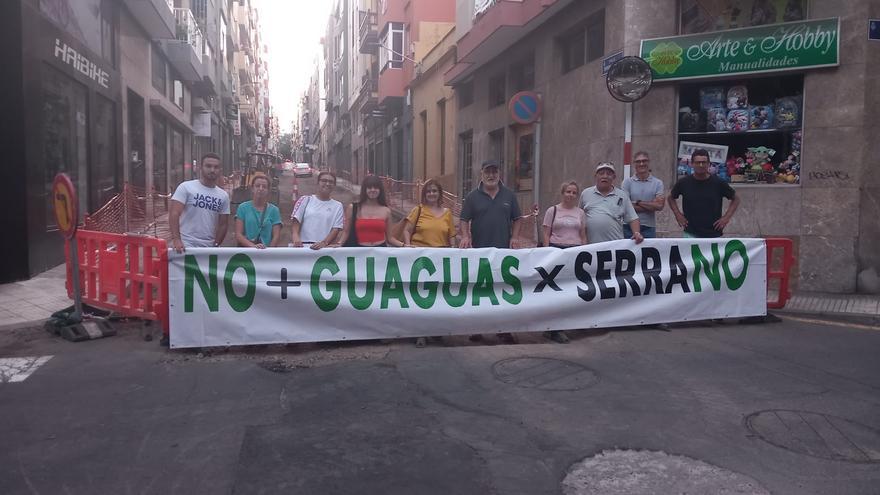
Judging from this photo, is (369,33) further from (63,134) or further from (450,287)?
(450,287)

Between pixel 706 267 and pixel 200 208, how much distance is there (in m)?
5.54

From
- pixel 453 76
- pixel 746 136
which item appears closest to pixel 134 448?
pixel 746 136

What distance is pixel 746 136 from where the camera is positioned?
441 inches

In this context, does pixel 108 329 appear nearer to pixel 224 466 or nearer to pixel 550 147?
pixel 224 466

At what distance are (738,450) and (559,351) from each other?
2545 mm

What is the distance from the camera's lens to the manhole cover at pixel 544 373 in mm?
5297

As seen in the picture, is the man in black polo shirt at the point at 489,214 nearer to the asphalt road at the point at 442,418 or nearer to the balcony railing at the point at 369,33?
the asphalt road at the point at 442,418

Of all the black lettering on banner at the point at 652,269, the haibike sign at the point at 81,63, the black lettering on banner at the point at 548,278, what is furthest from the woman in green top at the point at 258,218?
the haibike sign at the point at 81,63

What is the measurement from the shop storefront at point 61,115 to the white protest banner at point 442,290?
17.5ft

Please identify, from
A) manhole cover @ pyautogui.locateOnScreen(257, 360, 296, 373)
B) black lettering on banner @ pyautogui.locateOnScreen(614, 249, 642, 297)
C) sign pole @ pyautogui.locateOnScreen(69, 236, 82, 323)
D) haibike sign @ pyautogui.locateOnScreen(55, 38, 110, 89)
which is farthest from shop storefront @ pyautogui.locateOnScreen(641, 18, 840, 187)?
haibike sign @ pyautogui.locateOnScreen(55, 38, 110, 89)

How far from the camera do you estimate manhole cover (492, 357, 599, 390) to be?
5297 millimetres

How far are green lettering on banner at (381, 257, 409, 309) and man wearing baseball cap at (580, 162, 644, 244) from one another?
91.3 inches

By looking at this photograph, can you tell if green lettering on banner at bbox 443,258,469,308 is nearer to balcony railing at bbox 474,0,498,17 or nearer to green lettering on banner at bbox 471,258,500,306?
green lettering on banner at bbox 471,258,500,306

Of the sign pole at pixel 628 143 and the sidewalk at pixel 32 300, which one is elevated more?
the sign pole at pixel 628 143
